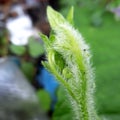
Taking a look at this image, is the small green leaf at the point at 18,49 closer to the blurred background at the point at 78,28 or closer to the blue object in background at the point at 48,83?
the blurred background at the point at 78,28

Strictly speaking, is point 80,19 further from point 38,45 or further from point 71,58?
point 71,58

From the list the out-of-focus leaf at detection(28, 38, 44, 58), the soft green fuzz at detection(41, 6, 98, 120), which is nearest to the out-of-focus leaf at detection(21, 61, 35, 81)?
the out-of-focus leaf at detection(28, 38, 44, 58)

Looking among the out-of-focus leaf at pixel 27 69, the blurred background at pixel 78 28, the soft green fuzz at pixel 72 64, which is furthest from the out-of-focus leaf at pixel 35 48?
the soft green fuzz at pixel 72 64

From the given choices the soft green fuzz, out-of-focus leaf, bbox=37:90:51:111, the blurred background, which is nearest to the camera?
the soft green fuzz

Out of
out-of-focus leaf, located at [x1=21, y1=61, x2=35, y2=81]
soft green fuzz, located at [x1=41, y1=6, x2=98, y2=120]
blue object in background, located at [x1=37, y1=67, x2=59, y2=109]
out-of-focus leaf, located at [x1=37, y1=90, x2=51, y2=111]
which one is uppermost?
out-of-focus leaf, located at [x1=21, y1=61, x2=35, y2=81]

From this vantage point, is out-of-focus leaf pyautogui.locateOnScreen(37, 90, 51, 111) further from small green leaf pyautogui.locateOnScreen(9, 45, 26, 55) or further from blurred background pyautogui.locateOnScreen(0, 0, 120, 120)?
small green leaf pyautogui.locateOnScreen(9, 45, 26, 55)

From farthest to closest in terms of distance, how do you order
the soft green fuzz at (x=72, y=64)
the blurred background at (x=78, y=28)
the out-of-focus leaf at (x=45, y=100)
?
the out-of-focus leaf at (x=45, y=100) → the blurred background at (x=78, y=28) → the soft green fuzz at (x=72, y=64)
